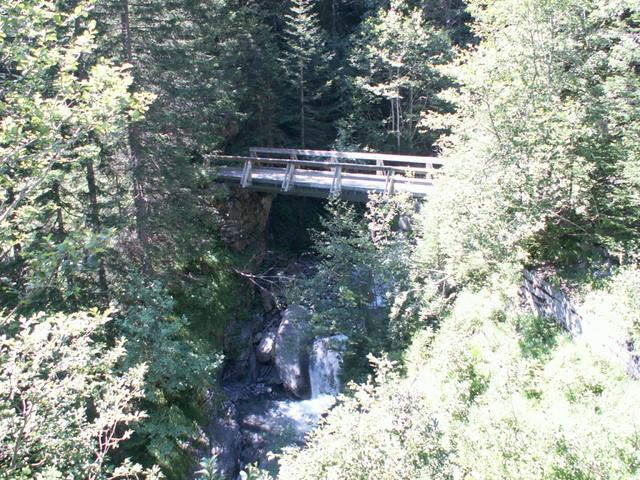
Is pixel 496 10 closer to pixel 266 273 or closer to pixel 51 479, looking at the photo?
pixel 51 479

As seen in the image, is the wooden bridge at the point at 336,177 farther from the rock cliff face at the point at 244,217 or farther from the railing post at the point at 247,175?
the rock cliff face at the point at 244,217

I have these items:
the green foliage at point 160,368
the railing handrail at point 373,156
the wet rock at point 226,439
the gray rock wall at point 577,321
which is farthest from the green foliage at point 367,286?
the wet rock at point 226,439

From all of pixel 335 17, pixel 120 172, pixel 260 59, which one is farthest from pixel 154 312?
pixel 335 17

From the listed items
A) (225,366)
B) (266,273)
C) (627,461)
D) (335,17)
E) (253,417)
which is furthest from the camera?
(335,17)

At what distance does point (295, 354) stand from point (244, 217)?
20.2 ft

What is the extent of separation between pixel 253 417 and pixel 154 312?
4.18 meters

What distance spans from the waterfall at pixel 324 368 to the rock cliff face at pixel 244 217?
17.9 feet

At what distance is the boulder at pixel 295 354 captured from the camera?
1269 centimetres

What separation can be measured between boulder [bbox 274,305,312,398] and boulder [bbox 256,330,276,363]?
0.54 metres

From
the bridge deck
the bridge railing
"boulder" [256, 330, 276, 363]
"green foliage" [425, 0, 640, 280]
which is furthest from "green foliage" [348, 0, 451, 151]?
"boulder" [256, 330, 276, 363]

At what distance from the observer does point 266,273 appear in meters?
17.0

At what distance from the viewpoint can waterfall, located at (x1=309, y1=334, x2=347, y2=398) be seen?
1200cm

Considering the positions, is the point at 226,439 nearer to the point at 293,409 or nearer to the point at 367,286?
the point at 293,409

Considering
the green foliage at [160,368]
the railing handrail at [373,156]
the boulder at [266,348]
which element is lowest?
the boulder at [266,348]
